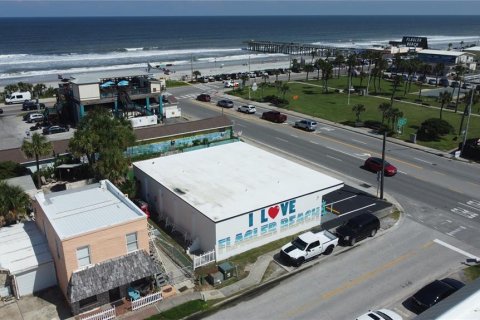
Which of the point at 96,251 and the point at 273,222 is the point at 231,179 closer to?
the point at 273,222

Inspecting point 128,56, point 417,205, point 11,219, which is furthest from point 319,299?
point 128,56

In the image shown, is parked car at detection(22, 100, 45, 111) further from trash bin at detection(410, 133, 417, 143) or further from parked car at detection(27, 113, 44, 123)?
trash bin at detection(410, 133, 417, 143)

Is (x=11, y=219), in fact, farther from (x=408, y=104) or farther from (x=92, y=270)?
(x=408, y=104)

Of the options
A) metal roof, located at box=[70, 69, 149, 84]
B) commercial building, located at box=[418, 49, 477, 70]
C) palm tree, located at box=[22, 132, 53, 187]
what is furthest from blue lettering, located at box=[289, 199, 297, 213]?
commercial building, located at box=[418, 49, 477, 70]

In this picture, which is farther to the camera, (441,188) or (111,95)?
(111,95)

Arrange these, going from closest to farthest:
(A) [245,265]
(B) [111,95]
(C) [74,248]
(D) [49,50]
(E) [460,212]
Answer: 1. (C) [74,248]
2. (A) [245,265]
3. (E) [460,212]
4. (B) [111,95]
5. (D) [49,50]

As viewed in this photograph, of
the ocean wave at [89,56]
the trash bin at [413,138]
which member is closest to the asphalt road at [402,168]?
the trash bin at [413,138]

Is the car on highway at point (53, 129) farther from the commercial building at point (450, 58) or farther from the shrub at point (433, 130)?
the commercial building at point (450, 58)
